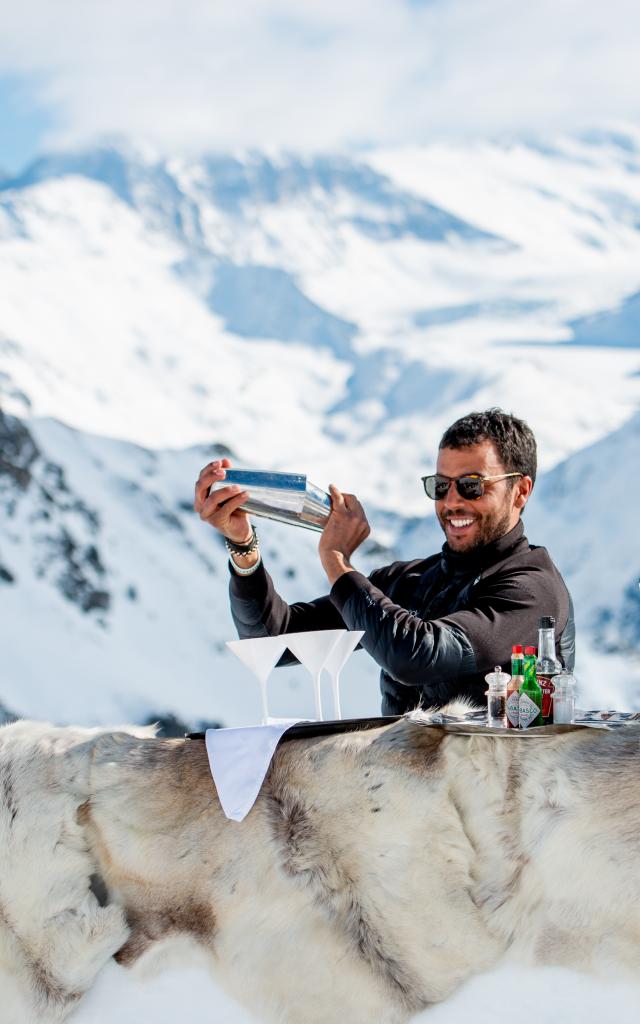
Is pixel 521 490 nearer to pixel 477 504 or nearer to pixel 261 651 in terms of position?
pixel 477 504

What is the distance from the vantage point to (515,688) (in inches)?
101

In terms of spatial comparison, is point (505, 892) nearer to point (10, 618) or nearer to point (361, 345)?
point (10, 618)

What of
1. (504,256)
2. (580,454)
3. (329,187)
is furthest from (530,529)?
(329,187)

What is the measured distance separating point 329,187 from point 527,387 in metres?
74.0

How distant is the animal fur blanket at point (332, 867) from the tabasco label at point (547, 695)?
83 millimetres

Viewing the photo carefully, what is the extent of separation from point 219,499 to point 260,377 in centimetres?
11682

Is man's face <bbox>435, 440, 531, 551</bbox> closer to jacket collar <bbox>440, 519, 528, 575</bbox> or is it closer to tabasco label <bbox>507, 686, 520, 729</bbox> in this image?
jacket collar <bbox>440, 519, 528, 575</bbox>

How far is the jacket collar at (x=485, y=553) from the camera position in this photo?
9.86 ft

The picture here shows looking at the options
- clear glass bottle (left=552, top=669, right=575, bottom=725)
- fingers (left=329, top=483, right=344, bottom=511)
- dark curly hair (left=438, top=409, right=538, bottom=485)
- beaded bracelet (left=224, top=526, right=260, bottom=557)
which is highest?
dark curly hair (left=438, top=409, right=538, bottom=485)

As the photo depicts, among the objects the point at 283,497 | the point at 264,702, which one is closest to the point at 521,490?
the point at 283,497

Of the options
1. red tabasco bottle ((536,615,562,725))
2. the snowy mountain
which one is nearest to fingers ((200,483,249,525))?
red tabasco bottle ((536,615,562,725))

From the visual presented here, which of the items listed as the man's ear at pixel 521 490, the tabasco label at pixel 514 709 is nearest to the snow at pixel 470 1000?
the tabasco label at pixel 514 709

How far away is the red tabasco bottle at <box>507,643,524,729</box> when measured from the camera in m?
2.56

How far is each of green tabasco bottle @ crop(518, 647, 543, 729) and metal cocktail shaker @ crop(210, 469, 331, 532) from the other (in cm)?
63
